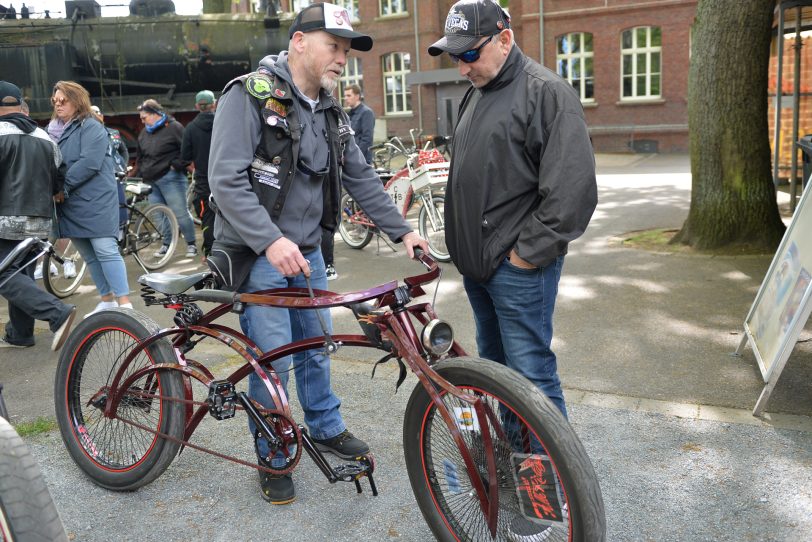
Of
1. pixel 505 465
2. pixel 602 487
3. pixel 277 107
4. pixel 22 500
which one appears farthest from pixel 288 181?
pixel 602 487

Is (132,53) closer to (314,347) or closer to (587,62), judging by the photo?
(314,347)

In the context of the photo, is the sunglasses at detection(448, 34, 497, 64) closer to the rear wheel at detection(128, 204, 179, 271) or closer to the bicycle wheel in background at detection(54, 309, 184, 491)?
the bicycle wheel in background at detection(54, 309, 184, 491)

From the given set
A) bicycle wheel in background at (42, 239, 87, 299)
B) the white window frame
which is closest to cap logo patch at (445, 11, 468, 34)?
bicycle wheel in background at (42, 239, 87, 299)

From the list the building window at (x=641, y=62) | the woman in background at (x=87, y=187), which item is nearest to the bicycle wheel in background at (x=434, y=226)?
the woman in background at (x=87, y=187)

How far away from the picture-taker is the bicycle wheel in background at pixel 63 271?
25.1 ft

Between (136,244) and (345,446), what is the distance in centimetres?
619

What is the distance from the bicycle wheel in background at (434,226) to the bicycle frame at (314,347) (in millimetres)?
5100

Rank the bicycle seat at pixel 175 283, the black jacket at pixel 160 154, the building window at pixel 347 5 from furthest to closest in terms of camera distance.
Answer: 1. the building window at pixel 347 5
2. the black jacket at pixel 160 154
3. the bicycle seat at pixel 175 283

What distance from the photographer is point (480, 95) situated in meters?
3.19

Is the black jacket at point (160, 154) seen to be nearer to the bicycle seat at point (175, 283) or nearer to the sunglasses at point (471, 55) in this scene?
the bicycle seat at point (175, 283)

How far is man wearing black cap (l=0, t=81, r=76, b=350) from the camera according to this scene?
18.4 feet

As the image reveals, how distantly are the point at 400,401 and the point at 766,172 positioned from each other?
4.92m

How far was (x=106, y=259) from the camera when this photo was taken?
6.38 m

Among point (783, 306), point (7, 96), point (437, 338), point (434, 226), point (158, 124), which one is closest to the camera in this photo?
point (437, 338)
